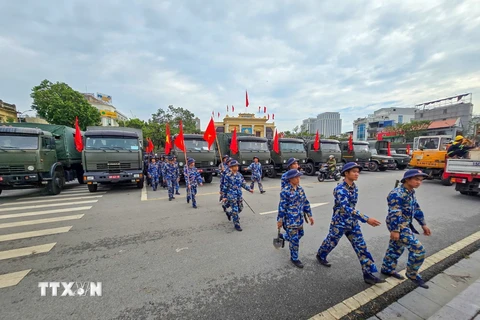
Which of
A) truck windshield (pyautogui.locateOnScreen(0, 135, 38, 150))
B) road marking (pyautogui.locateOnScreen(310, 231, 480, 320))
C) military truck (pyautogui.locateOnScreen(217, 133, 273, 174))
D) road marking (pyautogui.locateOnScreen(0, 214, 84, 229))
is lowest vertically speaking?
road marking (pyautogui.locateOnScreen(310, 231, 480, 320))

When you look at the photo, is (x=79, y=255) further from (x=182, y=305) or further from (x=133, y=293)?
(x=182, y=305)

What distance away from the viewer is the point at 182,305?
7.10ft

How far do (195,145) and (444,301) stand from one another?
29.9 feet

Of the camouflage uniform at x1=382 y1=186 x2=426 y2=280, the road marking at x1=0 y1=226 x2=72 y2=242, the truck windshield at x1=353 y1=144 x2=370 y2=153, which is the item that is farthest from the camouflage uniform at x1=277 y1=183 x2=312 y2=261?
the truck windshield at x1=353 y1=144 x2=370 y2=153

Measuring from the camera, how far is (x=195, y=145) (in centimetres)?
980

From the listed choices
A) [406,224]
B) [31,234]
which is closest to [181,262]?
[406,224]

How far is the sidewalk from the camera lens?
1952 millimetres

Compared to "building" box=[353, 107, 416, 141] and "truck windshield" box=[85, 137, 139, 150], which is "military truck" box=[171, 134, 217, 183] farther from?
"building" box=[353, 107, 416, 141]

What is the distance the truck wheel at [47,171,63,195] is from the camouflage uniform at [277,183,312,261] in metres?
9.23

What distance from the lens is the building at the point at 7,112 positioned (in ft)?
78.1

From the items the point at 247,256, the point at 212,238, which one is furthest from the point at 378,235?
the point at 212,238

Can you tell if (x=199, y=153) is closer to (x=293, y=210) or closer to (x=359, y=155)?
(x=293, y=210)

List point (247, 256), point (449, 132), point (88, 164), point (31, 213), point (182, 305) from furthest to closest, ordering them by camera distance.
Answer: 1. point (449, 132)
2. point (88, 164)
3. point (31, 213)
4. point (247, 256)
5. point (182, 305)

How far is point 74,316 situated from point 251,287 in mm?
1870
